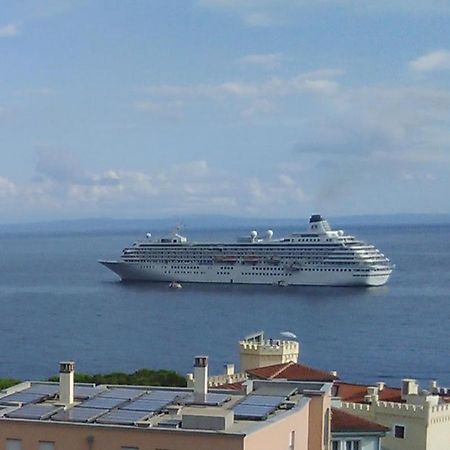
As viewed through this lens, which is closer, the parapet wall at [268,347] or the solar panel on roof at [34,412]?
the solar panel on roof at [34,412]

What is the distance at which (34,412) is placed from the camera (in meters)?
17.6

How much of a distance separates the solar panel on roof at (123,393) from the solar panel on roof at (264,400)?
6.81 feet

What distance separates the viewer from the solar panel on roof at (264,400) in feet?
59.9

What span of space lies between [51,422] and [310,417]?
4556mm

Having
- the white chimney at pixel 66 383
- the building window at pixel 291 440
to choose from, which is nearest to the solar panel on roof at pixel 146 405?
the white chimney at pixel 66 383

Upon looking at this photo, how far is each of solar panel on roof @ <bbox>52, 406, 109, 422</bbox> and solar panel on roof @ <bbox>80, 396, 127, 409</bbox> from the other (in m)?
0.32

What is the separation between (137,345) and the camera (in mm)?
83750

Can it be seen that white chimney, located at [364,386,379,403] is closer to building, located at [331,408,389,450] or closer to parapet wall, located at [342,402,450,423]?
parapet wall, located at [342,402,450,423]

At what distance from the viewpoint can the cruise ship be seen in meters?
141

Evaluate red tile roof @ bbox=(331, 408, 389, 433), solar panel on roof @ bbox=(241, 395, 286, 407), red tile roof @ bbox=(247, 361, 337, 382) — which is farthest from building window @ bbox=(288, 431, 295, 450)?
red tile roof @ bbox=(247, 361, 337, 382)

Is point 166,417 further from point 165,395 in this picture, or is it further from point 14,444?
point 14,444

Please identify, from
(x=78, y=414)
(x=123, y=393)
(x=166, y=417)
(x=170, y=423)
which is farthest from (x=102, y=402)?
(x=170, y=423)

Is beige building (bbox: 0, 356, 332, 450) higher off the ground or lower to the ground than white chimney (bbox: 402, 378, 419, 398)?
higher

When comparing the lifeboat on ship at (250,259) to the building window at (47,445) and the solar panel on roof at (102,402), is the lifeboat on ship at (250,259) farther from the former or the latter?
the building window at (47,445)
